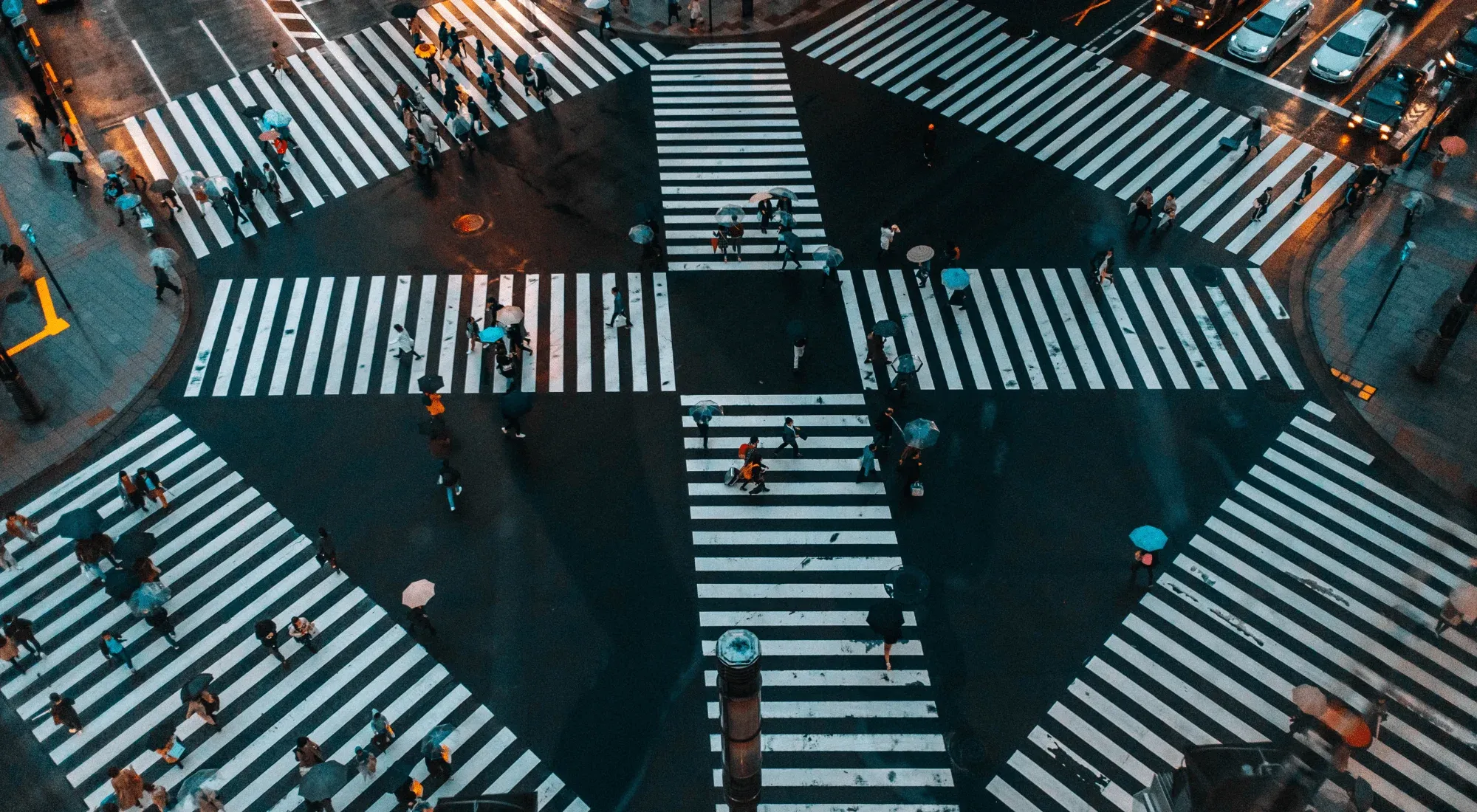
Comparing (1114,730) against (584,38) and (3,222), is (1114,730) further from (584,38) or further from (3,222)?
(3,222)

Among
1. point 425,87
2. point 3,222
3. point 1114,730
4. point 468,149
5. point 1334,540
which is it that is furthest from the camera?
point 425,87

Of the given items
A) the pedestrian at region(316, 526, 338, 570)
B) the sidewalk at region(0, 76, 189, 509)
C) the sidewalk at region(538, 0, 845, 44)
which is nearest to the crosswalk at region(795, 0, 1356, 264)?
the sidewalk at region(538, 0, 845, 44)

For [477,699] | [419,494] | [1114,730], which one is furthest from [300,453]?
[1114,730]

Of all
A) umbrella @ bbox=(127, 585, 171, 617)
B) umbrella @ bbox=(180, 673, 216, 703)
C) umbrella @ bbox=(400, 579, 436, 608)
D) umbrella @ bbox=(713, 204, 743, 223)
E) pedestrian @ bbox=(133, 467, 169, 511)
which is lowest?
umbrella @ bbox=(400, 579, 436, 608)

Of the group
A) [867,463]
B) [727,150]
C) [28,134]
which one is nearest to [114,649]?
[867,463]

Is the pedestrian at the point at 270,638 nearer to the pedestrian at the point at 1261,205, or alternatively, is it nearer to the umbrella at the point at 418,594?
the umbrella at the point at 418,594

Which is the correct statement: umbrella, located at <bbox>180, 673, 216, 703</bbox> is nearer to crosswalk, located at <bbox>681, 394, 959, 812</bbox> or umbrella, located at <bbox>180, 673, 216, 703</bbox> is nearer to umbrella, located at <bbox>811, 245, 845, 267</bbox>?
crosswalk, located at <bbox>681, 394, 959, 812</bbox>
